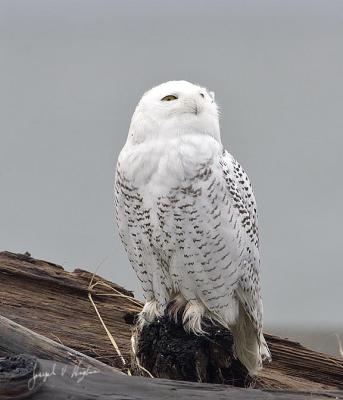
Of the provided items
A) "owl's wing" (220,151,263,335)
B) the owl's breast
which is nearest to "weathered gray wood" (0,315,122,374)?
the owl's breast

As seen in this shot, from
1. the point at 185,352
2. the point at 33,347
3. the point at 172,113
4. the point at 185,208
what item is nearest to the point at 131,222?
the point at 185,208

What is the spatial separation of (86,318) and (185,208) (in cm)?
127

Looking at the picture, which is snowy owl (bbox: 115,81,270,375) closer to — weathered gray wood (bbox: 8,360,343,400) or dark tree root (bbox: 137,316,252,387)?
dark tree root (bbox: 137,316,252,387)

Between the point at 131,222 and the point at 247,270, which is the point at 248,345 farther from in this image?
the point at 131,222

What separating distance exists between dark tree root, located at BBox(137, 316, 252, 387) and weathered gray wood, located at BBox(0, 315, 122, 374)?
0.56 m

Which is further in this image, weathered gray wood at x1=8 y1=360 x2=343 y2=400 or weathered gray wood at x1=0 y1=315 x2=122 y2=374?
weathered gray wood at x1=0 y1=315 x2=122 y2=374

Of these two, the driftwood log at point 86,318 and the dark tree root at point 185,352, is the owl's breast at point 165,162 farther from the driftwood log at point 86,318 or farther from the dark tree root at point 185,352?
the driftwood log at point 86,318

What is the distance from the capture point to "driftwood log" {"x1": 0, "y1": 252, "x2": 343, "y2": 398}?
4.79 meters

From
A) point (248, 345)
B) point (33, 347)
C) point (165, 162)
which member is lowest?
point (33, 347)

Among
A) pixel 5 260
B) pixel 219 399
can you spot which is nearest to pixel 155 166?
pixel 219 399

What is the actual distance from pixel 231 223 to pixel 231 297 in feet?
1.17

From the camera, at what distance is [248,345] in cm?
453

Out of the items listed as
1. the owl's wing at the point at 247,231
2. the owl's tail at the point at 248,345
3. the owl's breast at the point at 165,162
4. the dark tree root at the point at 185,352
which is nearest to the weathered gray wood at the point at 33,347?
the dark tree root at the point at 185,352

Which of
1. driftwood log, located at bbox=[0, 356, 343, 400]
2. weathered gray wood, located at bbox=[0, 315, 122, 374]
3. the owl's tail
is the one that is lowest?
driftwood log, located at bbox=[0, 356, 343, 400]
